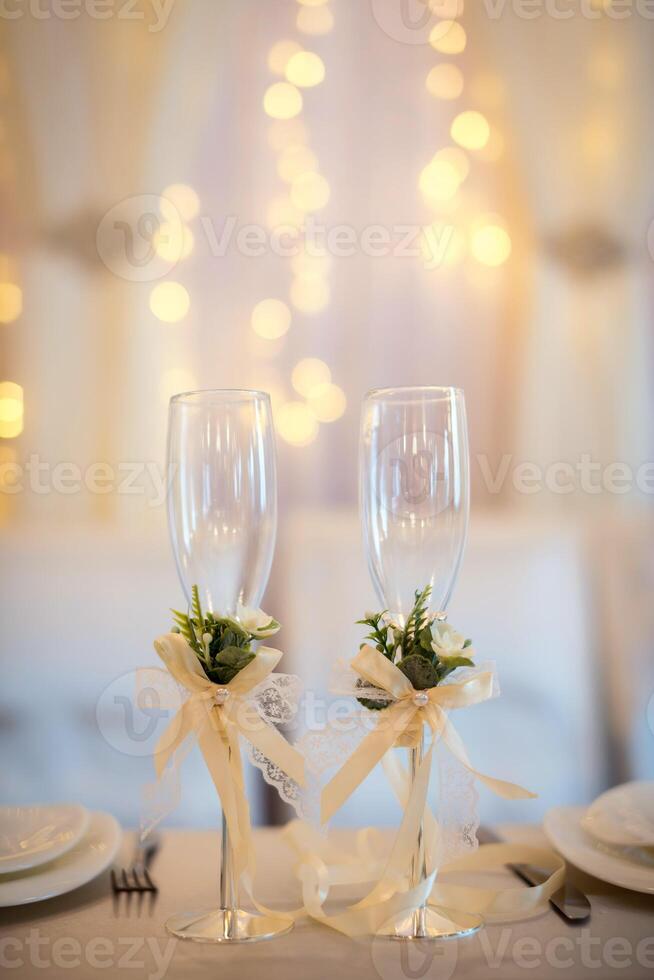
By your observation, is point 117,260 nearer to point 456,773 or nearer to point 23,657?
point 23,657

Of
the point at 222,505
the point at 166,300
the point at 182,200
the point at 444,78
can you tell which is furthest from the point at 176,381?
the point at 222,505

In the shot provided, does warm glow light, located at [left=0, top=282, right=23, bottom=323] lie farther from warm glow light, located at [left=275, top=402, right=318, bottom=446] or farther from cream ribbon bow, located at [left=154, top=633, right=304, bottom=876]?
cream ribbon bow, located at [left=154, top=633, right=304, bottom=876]

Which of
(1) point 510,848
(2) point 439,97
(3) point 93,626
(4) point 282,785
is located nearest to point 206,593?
(4) point 282,785

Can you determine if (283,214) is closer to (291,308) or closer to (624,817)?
(291,308)

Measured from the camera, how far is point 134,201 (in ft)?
3.57

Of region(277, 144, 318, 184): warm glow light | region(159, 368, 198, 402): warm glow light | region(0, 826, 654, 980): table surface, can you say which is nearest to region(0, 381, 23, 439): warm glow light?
region(159, 368, 198, 402): warm glow light

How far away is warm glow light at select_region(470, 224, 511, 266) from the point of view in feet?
3.62

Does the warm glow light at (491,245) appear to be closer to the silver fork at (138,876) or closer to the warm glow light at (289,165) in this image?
the warm glow light at (289,165)

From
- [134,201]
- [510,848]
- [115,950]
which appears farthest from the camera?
[134,201]

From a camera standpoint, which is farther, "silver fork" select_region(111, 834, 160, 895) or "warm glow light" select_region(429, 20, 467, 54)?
"warm glow light" select_region(429, 20, 467, 54)

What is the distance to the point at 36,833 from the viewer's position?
650 millimetres

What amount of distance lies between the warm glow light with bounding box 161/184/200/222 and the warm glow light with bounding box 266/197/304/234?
0.26ft

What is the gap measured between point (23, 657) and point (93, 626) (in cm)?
8

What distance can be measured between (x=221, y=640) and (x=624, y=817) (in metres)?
0.30
